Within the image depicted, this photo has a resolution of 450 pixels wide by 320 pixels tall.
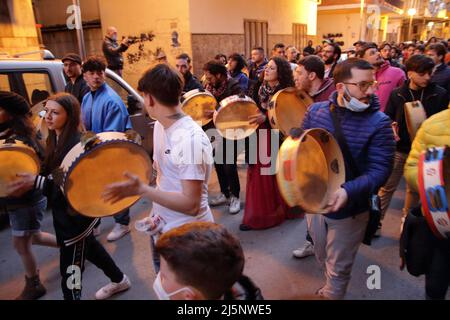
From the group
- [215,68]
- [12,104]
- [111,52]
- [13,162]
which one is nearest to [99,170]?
[13,162]

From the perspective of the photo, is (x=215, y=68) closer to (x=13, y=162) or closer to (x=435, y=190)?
(x=13, y=162)

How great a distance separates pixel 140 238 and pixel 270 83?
231cm

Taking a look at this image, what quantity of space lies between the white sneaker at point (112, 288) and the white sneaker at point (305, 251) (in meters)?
1.66

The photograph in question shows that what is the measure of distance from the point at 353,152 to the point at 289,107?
1.45m

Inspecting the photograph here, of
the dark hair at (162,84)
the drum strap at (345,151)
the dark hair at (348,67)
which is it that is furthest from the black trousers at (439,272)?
the dark hair at (162,84)

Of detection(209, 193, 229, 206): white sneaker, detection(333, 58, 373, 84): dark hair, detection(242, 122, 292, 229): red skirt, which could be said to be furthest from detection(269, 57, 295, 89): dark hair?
detection(209, 193, 229, 206): white sneaker

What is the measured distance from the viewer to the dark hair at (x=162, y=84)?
191 cm

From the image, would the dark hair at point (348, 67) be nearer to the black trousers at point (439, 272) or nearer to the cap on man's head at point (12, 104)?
the black trousers at point (439, 272)

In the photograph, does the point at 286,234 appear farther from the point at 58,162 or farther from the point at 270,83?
the point at 58,162

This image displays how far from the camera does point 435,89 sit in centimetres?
390

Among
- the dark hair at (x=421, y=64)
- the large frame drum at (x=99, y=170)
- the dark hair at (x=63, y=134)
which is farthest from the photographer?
the dark hair at (x=421, y=64)

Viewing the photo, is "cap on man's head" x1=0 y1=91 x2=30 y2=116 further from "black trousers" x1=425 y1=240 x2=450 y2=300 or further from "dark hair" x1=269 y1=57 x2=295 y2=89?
"black trousers" x1=425 y1=240 x2=450 y2=300

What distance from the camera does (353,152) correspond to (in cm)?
233
